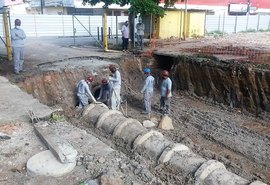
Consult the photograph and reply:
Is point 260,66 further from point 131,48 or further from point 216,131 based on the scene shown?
point 131,48

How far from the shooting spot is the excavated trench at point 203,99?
8203mm

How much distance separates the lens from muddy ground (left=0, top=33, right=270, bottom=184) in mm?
7341

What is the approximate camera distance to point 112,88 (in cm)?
1003

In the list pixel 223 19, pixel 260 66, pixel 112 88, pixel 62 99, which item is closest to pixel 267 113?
pixel 260 66

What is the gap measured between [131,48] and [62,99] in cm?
641

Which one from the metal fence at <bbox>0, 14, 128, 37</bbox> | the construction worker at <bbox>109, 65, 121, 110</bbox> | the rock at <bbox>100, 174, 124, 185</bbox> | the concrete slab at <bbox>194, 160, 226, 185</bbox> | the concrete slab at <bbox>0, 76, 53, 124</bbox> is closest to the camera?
the rock at <bbox>100, 174, 124, 185</bbox>

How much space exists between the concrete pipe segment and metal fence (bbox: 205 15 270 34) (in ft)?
70.7

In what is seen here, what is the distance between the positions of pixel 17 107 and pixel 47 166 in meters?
2.89

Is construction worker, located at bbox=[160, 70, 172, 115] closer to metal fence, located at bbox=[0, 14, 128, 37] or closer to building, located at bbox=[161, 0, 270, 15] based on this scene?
metal fence, located at bbox=[0, 14, 128, 37]

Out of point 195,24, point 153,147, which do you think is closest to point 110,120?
point 153,147

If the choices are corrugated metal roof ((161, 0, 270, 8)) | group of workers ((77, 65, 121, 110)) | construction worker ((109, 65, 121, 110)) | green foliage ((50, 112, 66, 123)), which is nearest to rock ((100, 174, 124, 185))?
green foliage ((50, 112, 66, 123))

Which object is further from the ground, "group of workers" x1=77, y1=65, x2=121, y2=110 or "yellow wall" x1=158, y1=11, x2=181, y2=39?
"yellow wall" x1=158, y1=11, x2=181, y2=39

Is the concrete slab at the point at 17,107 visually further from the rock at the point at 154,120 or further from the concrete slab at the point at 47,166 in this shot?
the rock at the point at 154,120

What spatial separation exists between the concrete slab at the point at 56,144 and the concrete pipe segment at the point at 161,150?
1.45m
